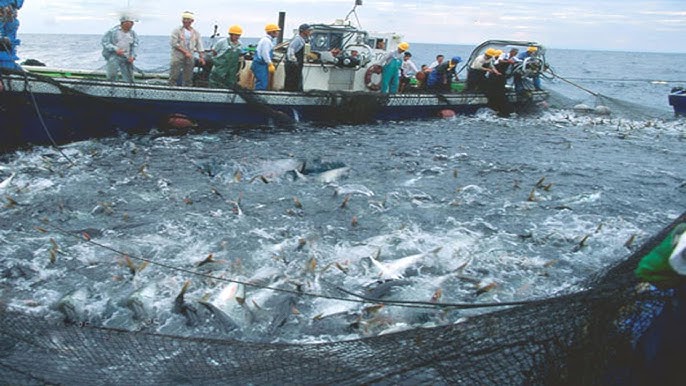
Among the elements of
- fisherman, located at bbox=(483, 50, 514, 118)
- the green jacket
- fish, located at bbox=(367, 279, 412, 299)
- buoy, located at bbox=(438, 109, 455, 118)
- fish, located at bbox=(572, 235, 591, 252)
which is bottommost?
fish, located at bbox=(367, 279, 412, 299)

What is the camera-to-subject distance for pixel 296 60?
51.3ft

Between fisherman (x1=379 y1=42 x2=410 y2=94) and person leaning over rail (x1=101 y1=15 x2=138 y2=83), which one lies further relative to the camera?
fisherman (x1=379 y1=42 x2=410 y2=94)

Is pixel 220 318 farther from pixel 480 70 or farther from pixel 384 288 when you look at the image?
pixel 480 70

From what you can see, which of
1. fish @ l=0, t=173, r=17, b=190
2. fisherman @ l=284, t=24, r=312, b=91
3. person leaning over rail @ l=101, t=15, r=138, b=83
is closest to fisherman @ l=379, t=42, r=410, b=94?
fisherman @ l=284, t=24, r=312, b=91

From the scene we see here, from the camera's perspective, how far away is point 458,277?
7.06 meters

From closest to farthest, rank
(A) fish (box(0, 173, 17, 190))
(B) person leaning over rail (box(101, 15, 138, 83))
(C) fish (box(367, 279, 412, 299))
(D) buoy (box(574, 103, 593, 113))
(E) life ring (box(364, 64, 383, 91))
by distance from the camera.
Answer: (C) fish (box(367, 279, 412, 299)), (A) fish (box(0, 173, 17, 190)), (B) person leaning over rail (box(101, 15, 138, 83)), (E) life ring (box(364, 64, 383, 91)), (D) buoy (box(574, 103, 593, 113))

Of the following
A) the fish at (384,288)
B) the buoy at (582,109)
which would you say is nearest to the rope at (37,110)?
the fish at (384,288)

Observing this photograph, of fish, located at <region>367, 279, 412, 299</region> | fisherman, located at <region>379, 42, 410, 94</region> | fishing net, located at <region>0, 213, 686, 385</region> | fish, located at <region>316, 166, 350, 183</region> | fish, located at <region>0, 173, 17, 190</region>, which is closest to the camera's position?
fishing net, located at <region>0, 213, 686, 385</region>

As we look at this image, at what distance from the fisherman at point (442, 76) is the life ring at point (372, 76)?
9.40ft

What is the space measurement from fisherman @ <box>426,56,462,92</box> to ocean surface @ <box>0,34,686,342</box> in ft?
16.8

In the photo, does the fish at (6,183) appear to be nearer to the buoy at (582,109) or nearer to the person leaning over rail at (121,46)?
the person leaning over rail at (121,46)

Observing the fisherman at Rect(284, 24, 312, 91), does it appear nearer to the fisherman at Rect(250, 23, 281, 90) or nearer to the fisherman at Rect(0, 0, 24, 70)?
the fisherman at Rect(250, 23, 281, 90)

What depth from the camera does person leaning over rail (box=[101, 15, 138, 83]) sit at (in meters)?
13.0

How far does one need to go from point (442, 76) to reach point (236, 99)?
28.3ft
